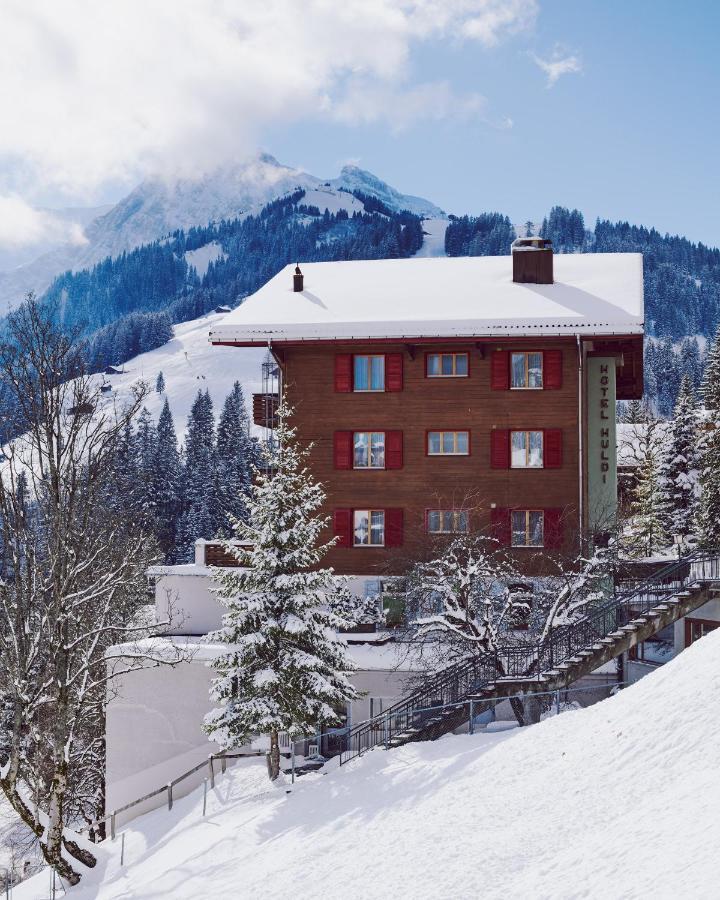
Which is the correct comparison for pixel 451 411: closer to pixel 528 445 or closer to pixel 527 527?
pixel 528 445

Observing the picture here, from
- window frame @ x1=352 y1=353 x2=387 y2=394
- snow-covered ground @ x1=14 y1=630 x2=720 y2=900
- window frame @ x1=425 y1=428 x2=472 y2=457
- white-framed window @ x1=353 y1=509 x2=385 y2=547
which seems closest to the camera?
snow-covered ground @ x1=14 y1=630 x2=720 y2=900

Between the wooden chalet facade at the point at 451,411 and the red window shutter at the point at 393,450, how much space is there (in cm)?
3

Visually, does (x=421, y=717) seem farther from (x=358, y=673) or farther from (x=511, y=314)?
(x=511, y=314)

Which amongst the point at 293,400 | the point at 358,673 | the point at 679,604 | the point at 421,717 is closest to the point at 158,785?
the point at 358,673

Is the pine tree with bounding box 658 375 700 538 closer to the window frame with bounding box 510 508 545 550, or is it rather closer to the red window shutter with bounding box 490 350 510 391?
the window frame with bounding box 510 508 545 550

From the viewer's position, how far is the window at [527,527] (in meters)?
31.2

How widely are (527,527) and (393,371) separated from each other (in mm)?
7008

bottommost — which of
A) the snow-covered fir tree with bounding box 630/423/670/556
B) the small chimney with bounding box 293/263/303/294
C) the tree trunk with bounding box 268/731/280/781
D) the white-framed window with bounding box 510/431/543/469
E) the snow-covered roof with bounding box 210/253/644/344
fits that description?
the tree trunk with bounding box 268/731/280/781

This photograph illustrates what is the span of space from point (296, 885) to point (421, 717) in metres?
9.92

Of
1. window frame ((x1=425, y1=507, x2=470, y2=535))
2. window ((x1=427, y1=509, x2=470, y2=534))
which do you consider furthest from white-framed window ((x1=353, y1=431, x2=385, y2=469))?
window ((x1=427, y1=509, x2=470, y2=534))

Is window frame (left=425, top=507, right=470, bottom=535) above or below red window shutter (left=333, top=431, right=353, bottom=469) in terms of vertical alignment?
below

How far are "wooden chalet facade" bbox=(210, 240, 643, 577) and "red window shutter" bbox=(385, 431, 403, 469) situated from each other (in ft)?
0.11

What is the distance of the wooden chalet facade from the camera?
3120 centimetres

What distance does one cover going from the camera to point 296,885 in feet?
45.5
